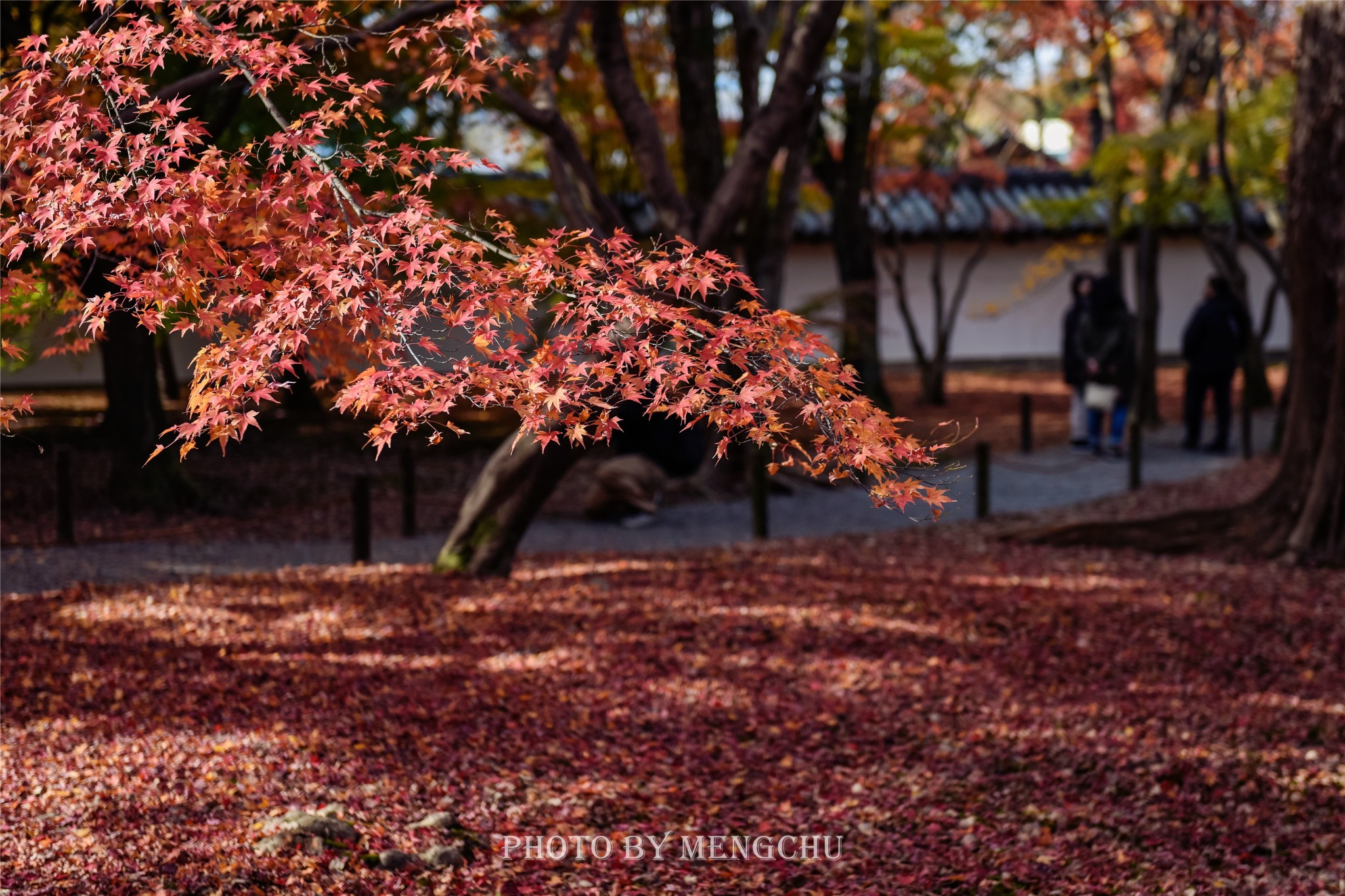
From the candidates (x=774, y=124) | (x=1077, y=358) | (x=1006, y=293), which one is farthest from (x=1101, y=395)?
(x=1006, y=293)

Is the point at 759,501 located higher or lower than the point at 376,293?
lower

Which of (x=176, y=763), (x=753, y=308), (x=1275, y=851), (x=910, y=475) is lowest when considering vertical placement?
(x=1275, y=851)

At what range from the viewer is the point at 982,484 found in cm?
1116

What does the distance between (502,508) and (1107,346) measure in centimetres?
789

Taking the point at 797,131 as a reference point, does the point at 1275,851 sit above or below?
below

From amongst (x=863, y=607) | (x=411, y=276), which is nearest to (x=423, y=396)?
(x=411, y=276)

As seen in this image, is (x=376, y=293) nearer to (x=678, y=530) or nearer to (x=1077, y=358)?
(x=678, y=530)

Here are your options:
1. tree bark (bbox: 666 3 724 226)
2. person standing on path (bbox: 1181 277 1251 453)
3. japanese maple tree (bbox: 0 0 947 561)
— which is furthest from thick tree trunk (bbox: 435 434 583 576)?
person standing on path (bbox: 1181 277 1251 453)

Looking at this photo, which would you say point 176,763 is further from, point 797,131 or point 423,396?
point 797,131

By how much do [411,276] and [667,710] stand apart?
330 centimetres

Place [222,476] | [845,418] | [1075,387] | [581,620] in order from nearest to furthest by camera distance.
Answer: [845,418] < [581,620] < [222,476] < [1075,387]

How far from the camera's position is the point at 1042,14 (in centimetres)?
1275

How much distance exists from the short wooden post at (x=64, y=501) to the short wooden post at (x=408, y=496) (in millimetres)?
2435

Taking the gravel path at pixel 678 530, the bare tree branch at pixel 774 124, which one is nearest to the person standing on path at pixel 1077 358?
the gravel path at pixel 678 530
